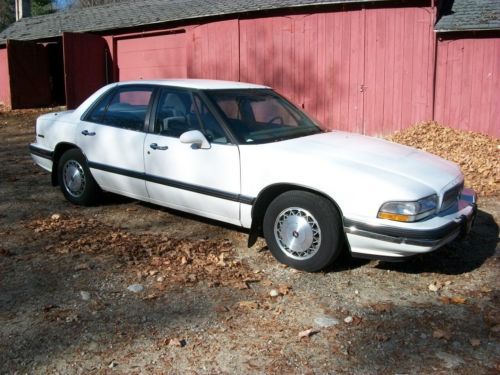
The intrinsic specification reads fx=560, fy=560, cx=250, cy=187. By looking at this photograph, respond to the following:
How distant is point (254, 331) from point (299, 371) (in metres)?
0.55

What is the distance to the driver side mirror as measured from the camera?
494 centimetres

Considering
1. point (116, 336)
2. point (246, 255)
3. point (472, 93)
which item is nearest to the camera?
→ point (116, 336)

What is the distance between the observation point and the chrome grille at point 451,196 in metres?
4.44

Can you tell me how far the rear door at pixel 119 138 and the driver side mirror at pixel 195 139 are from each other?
0.81m

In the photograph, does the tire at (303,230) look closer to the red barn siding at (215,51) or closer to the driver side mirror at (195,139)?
the driver side mirror at (195,139)

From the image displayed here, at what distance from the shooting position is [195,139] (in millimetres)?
4965

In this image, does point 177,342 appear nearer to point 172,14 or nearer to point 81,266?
point 81,266

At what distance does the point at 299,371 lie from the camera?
127 inches

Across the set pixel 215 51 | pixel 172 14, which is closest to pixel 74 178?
pixel 215 51

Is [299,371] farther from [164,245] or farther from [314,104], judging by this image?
[314,104]

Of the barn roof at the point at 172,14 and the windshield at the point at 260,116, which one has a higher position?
the barn roof at the point at 172,14

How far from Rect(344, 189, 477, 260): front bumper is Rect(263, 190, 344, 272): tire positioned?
15 cm

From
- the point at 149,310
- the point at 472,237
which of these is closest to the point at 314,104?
the point at 472,237

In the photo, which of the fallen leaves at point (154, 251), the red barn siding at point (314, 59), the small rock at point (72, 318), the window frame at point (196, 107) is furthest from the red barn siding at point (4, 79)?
the small rock at point (72, 318)
